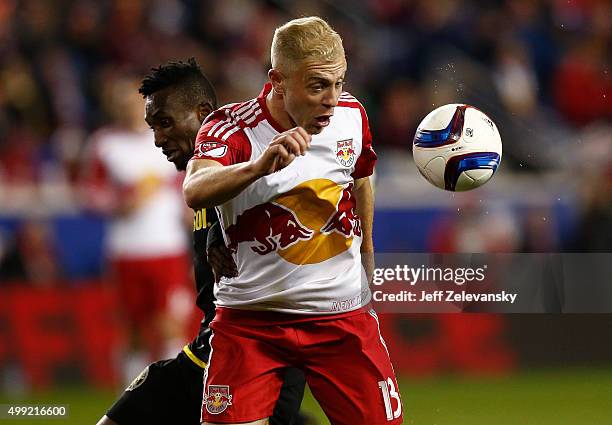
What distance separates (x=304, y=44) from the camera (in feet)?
12.5

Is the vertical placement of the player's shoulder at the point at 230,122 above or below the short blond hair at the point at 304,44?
below

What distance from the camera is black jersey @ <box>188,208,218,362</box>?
4.43 metres

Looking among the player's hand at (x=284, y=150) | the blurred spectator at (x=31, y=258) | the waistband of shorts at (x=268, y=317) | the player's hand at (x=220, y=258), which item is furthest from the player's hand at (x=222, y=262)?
the blurred spectator at (x=31, y=258)

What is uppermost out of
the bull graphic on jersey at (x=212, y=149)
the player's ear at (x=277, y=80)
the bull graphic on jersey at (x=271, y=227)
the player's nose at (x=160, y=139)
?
the player's ear at (x=277, y=80)

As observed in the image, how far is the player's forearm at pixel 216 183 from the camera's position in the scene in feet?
11.5

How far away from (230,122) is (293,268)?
547mm

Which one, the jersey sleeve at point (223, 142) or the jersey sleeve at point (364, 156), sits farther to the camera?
the jersey sleeve at point (364, 156)

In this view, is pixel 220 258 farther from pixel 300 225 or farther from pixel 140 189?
pixel 140 189

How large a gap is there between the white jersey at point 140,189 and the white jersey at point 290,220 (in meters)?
3.88

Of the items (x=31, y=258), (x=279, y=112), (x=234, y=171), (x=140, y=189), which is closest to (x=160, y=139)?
(x=279, y=112)

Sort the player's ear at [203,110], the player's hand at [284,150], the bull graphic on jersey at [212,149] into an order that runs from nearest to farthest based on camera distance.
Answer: the player's hand at [284,150] < the bull graphic on jersey at [212,149] < the player's ear at [203,110]

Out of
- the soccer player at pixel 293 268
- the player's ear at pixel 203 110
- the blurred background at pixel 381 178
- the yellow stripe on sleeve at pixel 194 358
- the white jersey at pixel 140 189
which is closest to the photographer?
the soccer player at pixel 293 268

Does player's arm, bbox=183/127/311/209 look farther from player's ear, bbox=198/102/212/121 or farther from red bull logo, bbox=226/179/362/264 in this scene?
player's ear, bbox=198/102/212/121

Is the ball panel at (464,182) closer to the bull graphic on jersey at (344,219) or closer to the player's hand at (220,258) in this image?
the bull graphic on jersey at (344,219)
